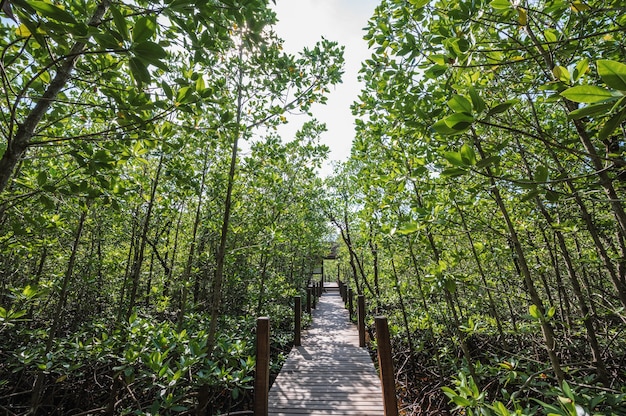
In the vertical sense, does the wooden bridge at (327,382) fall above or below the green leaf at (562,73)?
below

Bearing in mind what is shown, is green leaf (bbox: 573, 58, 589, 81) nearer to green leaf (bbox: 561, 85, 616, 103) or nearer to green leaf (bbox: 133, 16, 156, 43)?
green leaf (bbox: 561, 85, 616, 103)

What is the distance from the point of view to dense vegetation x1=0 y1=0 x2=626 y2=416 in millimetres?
1175

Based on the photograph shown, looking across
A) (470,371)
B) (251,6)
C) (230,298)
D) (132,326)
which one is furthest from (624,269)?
(230,298)

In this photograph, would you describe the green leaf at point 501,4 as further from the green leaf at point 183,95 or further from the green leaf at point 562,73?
the green leaf at point 183,95

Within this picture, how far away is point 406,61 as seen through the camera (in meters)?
Result: 1.93

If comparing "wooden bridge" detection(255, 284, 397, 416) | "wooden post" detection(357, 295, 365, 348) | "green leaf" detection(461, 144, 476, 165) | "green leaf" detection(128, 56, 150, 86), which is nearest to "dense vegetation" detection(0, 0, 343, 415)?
"green leaf" detection(128, 56, 150, 86)

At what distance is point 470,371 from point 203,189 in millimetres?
4382

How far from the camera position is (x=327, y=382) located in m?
4.61

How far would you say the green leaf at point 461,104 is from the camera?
2.95 ft

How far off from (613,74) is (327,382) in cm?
522

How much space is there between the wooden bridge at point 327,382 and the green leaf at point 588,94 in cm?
391

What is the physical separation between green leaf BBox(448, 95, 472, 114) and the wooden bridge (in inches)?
148

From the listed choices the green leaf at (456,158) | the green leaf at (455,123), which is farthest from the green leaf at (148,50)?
the green leaf at (456,158)

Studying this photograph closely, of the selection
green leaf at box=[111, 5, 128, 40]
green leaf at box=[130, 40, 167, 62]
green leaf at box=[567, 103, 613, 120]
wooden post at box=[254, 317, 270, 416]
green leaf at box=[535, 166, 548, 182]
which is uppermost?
green leaf at box=[111, 5, 128, 40]
